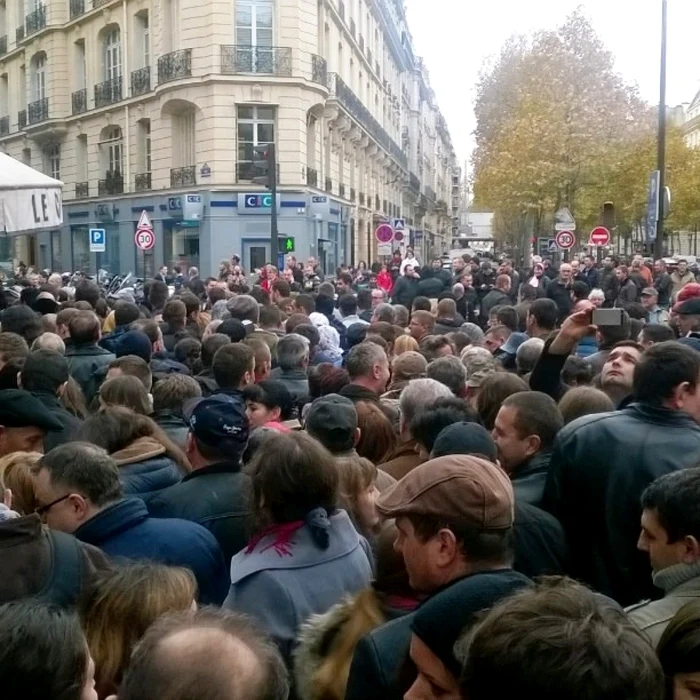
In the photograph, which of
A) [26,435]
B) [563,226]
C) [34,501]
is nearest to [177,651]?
[34,501]

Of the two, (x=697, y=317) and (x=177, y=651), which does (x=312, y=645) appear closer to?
(x=177, y=651)

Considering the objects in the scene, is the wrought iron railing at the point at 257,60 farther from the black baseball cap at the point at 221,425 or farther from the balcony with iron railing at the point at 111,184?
the black baseball cap at the point at 221,425

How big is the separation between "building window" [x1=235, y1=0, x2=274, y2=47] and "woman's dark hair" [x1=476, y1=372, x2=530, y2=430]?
2946 centimetres

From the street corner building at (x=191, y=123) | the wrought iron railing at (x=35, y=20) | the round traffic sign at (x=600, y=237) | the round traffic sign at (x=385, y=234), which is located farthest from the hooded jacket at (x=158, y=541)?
the wrought iron railing at (x=35, y=20)

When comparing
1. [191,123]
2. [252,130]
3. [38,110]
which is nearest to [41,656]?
[252,130]

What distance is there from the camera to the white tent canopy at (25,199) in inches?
289

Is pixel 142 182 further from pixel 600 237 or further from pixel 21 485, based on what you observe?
pixel 21 485

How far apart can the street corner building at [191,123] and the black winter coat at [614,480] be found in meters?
22.1

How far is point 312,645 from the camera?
9.55 ft

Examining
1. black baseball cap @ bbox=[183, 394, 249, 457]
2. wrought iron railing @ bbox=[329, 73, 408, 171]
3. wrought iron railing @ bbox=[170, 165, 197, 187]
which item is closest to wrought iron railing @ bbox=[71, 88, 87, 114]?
wrought iron railing @ bbox=[170, 165, 197, 187]

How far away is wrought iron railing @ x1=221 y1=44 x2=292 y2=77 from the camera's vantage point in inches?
1273

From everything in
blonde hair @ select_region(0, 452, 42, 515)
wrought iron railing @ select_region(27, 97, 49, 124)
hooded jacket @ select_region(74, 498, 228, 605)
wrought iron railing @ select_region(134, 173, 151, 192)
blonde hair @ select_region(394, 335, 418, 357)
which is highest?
wrought iron railing @ select_region(27, 97, 49, 124)

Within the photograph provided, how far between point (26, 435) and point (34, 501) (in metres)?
1.05

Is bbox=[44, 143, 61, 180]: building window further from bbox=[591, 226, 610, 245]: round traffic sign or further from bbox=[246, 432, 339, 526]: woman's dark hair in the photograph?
bbox=[246, 432, 339, 526]: woman's dark hair
